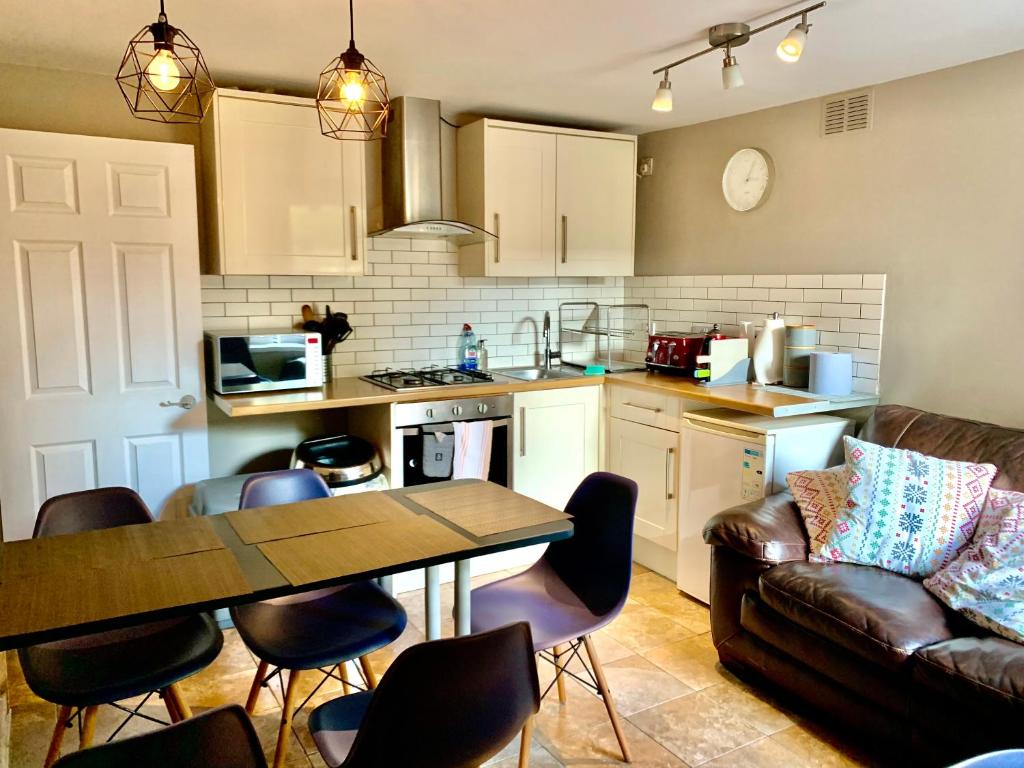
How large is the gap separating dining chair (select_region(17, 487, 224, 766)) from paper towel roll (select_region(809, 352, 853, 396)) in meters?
2.61

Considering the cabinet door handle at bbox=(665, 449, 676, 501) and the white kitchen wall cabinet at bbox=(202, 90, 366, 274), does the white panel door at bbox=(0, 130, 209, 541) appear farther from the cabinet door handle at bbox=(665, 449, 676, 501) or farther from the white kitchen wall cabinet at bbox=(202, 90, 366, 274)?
the cabinet door handle at bbox=(665, 449, 676, 501)

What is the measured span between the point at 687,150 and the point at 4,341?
11.4 feet

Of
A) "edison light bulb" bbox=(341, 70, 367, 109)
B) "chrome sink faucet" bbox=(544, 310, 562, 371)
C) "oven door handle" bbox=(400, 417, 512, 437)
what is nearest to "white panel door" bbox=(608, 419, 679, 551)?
"chrome sink faucet" bbox=(544, 310, 562, 371)

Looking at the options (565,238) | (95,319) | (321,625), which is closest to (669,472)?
(565,238)

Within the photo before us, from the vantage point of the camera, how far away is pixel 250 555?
1895mm

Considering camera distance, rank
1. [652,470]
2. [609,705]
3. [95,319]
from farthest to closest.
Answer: [652,470]
[95,319]
[609,705]

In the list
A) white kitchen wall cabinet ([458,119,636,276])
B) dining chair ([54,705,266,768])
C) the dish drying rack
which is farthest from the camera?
the dish drying rack

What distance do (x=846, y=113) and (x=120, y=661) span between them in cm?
354

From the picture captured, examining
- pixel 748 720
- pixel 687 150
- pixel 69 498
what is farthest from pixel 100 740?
pixel 687 150

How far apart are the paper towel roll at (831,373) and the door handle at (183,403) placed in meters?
2.77

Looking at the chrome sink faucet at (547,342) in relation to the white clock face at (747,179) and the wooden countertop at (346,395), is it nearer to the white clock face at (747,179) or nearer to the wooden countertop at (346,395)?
the wooden countertop at (346,395)

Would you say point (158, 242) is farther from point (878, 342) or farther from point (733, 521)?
point (878, 342)

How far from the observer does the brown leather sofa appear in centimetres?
208

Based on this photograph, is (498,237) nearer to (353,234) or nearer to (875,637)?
(353,234)
